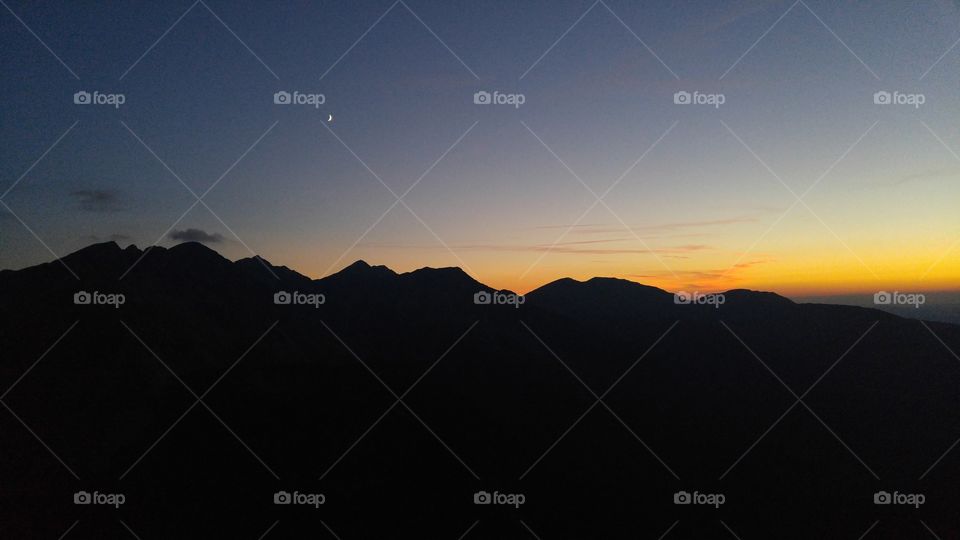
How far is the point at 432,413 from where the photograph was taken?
23578 mm

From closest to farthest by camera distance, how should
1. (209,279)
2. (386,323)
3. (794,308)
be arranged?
(386,323) → (209,279) → (794,308)

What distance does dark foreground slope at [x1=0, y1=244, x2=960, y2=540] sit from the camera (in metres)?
18.9

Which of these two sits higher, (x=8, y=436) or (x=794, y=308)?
(x=794, y=308)

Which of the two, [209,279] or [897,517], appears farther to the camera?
[209,279]

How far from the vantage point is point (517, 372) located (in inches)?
1075

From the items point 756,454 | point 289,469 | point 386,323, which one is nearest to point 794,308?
point 756,454

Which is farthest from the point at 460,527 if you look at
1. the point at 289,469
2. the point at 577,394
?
the point at 577,394

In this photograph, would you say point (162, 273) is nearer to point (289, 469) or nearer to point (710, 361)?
point (289, 469)

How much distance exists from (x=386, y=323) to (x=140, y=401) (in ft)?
37.8

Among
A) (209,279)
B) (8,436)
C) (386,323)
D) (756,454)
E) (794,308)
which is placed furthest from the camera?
(794,308)

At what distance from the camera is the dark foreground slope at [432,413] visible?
61.9ft

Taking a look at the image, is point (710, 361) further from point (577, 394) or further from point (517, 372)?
point (517, 372)

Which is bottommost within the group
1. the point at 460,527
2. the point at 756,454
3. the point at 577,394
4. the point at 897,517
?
the point at 460,527

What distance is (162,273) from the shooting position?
29.9 meters
